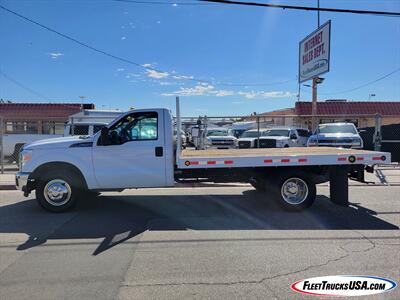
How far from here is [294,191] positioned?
24.9 ft

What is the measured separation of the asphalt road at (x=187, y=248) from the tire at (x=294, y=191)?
0.21 meters

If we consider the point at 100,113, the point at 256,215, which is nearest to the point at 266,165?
the point at 256,215

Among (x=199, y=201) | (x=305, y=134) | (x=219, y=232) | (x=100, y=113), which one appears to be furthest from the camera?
(x=305, y=134)

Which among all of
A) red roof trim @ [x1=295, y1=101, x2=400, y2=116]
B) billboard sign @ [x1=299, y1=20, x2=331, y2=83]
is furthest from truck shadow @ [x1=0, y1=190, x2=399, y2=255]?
red roof trim @ [x1=295, y1=101, x2=400, y2=116]

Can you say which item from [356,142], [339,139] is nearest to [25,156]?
[339,139]

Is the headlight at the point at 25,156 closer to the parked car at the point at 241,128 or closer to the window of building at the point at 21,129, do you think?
the window of building at the point at 21,129

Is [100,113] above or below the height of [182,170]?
above

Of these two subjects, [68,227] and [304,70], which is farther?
[304,70]

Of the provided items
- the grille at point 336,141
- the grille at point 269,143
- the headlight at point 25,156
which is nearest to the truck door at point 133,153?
Answer: the headlight at point 25,156

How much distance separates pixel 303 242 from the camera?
5.60 metres

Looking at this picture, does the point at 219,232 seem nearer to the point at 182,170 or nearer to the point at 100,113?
the point at 182,170

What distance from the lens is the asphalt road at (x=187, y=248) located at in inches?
161

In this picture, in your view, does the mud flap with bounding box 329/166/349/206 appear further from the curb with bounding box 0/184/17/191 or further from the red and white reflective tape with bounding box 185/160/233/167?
the curb with bounding box 0/184/17/191

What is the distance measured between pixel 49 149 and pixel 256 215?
432cm
